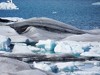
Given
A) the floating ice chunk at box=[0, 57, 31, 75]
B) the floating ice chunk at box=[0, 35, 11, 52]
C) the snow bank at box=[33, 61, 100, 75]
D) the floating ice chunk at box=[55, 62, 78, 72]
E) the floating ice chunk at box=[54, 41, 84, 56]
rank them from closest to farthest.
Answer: the floating ice chunk at box=[0, 57, 31, 75] → the snow bank at box=[33, 61, 100, 75] → the floating ice chunk at box=[55, 62, 78, 72] → the floating ice chunk at box=[54, 41, 84, 56] → the floating ice chunk at box=[0, 35, 11, 52]

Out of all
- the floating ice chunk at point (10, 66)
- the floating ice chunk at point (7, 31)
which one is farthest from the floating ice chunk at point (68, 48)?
the floating ice chunk at point (10, 66)

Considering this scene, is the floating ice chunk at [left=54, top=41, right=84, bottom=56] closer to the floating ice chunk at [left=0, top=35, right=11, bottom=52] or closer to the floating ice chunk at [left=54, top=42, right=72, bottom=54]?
the floating ice chunk at [left=54, top=42, right=72, bottom=54]

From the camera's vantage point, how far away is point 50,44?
15609mm

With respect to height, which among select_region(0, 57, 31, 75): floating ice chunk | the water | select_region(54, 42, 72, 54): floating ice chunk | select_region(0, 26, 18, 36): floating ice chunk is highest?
select_region(0, 57, 31, 75): floating ice chunk

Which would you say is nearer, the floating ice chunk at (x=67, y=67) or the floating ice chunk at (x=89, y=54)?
the floating ice chunk at (x=67, y=67)

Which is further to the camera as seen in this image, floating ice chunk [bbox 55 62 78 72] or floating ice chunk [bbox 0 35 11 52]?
floating ice chunk [bbox 0 35 11 52]

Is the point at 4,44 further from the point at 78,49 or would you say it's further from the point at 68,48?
the point at 78,49

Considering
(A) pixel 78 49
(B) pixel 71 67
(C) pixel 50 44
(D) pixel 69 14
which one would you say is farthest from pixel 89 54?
(D) pixel 69 14

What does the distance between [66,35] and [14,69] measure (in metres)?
8.94

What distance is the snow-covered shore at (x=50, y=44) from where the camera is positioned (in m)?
12.2

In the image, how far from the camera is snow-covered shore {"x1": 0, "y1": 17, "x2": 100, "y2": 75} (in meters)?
12.2

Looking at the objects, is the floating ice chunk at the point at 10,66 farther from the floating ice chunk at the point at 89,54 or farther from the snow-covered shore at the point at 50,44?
the floating ice chunk at the point at 89,54

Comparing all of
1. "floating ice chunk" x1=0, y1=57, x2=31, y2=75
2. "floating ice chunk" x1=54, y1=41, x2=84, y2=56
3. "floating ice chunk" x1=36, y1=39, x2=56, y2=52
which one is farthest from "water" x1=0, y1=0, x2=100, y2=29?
"floating ice chunk" x1=0, y1=57, x2=31, y2=75

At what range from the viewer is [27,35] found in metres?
18.2
